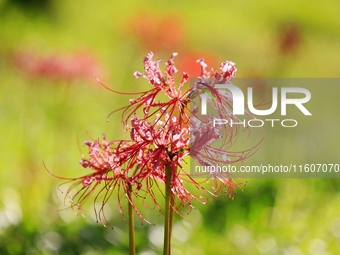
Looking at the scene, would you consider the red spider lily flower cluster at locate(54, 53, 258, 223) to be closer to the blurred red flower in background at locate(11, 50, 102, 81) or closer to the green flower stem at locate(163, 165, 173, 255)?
the green flower stem at locate(163, 165, 173, 255)

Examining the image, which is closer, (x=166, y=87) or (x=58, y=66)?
(x=166, y=87)

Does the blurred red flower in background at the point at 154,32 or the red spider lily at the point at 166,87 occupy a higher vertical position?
the blurred red flower in background at the point at 154,32

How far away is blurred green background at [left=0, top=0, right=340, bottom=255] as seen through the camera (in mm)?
1175

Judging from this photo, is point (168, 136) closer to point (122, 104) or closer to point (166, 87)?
point (166, 87)

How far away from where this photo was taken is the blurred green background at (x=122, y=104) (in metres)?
1.17

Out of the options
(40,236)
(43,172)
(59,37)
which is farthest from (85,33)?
(40,236)

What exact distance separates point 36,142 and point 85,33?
5.47ft

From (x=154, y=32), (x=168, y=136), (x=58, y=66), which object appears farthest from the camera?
(x=154, y=32)

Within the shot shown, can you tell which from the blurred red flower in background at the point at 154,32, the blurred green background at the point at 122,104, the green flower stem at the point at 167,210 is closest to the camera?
the green flower stem at the point at 167,210

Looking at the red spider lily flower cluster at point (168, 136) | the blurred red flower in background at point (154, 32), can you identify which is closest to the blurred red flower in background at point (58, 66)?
the blurred red flower in background at point (154, 32)

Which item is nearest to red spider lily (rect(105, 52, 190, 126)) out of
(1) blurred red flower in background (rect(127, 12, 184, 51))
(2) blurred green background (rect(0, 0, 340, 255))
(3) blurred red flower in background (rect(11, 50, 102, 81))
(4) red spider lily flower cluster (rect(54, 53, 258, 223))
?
(4) red spider lily flower cluster (rect(54, 53, 258, 223))

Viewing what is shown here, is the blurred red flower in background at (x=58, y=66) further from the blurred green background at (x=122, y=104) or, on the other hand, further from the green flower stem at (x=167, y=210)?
the green flower stem at (x=167, y=210)

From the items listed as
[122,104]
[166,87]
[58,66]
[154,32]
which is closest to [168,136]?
[166,87]

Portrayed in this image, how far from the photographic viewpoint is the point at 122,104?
2.73m
